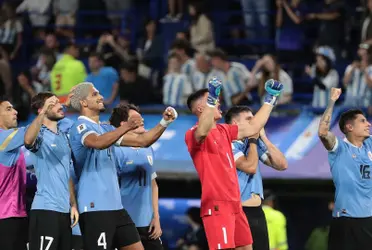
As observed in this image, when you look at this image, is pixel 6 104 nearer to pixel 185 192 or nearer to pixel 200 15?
pixel 185 192

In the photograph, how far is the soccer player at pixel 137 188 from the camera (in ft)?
36.8

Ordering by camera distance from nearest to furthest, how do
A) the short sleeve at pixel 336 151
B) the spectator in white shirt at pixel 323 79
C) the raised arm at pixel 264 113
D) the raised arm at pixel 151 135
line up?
1. the raised arm at pixel 151 135
2. the raised arm at pixel 264 113
3. the short sleeve at pixel 336 151
4. the spectator in white shirt at pixel 323 79

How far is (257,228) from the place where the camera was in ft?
35.9

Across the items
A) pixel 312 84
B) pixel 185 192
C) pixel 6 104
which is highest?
pixel 6 104

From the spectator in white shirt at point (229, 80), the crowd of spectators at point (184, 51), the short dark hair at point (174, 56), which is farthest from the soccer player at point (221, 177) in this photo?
the short dark hair at point (174, 56)

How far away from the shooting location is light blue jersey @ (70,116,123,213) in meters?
10.4

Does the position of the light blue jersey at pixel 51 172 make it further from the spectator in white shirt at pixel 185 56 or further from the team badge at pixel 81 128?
the spectator in white shirt at pixel 185 56

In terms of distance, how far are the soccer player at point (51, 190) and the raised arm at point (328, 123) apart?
252 centimetres

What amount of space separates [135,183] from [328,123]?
6.58ft

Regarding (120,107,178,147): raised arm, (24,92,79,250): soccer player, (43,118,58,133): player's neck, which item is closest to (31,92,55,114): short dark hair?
(24,92,79,250): soccer player

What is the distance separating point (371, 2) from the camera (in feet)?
55.6

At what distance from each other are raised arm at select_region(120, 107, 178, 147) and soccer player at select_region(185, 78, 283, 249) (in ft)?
0.88

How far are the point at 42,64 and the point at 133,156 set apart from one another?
7918mm

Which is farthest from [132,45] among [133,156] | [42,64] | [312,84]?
[133,156]
